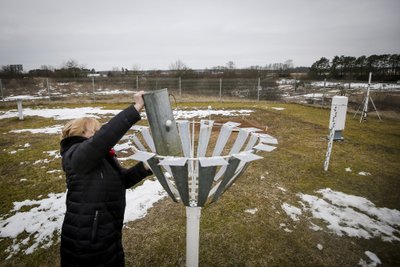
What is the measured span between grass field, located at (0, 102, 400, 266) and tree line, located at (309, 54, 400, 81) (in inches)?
1248

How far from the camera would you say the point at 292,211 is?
4.04 metres

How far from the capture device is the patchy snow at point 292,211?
12.7 ft

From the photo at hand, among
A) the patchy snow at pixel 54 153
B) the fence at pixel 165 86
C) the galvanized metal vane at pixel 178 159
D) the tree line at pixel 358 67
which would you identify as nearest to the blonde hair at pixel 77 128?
the galvanized metal vane at pixel 178 159

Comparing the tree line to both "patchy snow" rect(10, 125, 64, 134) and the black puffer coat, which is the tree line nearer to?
"patchy snow" rect(10, 125, 64, 134)

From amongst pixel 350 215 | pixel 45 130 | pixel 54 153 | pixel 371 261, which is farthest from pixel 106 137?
pixel 45 130

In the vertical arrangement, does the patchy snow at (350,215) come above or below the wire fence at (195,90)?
below

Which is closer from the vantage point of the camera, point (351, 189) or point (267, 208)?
point (267, 208)

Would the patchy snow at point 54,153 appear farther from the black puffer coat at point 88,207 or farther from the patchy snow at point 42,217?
the black puffer coat at point 88,207

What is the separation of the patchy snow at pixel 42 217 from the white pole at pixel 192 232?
1.68 m

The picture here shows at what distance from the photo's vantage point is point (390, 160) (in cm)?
630

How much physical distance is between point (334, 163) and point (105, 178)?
5.79m

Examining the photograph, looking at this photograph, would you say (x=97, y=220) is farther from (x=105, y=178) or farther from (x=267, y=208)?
(x=267, y=208)

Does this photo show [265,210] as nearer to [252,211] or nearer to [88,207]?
[252,211]

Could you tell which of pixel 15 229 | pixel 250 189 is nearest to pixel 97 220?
pixel 15 229
